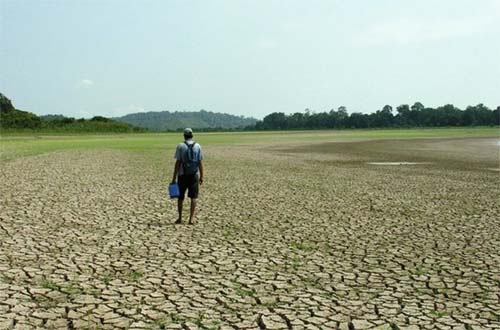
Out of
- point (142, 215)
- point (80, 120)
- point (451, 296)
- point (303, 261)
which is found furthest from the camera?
point (80, 120)

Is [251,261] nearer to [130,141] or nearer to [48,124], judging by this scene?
[130,141]

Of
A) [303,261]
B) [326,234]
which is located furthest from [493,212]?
[303,261]

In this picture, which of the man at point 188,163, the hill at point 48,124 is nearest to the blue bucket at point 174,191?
the man at point 188,163

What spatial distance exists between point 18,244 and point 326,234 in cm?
648

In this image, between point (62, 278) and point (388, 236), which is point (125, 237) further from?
point (388, 236)

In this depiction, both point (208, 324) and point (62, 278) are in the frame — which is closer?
point (208, 324)

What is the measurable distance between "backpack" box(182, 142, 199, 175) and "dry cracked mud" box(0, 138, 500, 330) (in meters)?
1.38

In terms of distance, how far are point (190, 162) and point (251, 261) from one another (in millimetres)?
3592

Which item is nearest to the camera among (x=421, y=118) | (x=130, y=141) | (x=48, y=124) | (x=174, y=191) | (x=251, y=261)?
(x=251, y=261)

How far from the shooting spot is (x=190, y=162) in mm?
11820

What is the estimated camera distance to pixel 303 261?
9047mm

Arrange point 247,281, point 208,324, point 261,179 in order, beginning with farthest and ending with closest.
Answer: point 261,179 → point 247,281 → point 208,324

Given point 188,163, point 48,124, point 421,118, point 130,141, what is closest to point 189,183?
point 188,163

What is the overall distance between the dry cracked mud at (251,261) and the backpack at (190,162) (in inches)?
54.3
